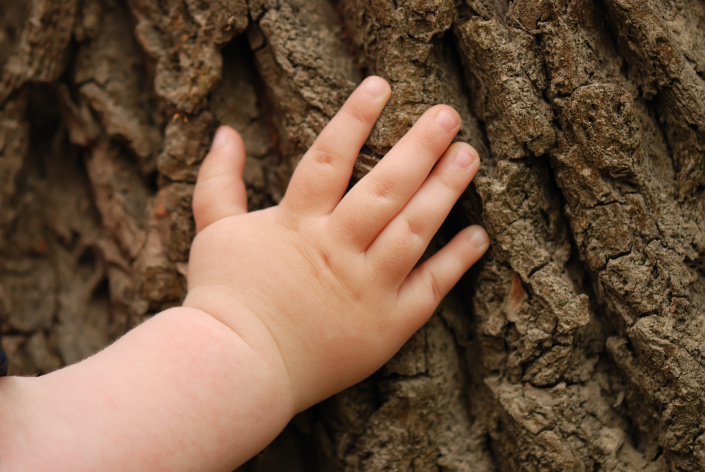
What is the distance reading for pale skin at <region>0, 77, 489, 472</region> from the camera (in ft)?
3.21

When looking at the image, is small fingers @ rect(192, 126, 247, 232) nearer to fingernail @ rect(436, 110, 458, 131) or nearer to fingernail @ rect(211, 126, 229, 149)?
fingernail @ rect(211, 126, 229, 149)

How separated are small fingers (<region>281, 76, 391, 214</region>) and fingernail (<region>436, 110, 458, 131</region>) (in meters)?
0.13

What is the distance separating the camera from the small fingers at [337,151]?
45.8 inches

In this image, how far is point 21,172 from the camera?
1.62m

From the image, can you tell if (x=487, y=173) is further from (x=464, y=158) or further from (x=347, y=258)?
(x=347, y=258)

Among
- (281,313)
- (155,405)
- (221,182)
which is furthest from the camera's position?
Result: (221,182)

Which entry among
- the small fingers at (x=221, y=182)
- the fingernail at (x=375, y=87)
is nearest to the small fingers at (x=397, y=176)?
the fingernail at (x=375, y=87)

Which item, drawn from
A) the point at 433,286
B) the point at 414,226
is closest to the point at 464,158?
the point at 414,226

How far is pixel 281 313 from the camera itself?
112 cm

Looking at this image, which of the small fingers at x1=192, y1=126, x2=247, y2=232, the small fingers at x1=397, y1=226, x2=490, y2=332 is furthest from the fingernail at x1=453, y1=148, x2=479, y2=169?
the small fingers at x1=192, y1=126, x2=247, y2=232

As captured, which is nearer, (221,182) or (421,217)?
(421,217)

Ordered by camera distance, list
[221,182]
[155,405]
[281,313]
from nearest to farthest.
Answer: [155,405] < [281,313] < [221,182]

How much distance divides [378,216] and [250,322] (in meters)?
0.33

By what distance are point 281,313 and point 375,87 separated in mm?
514
